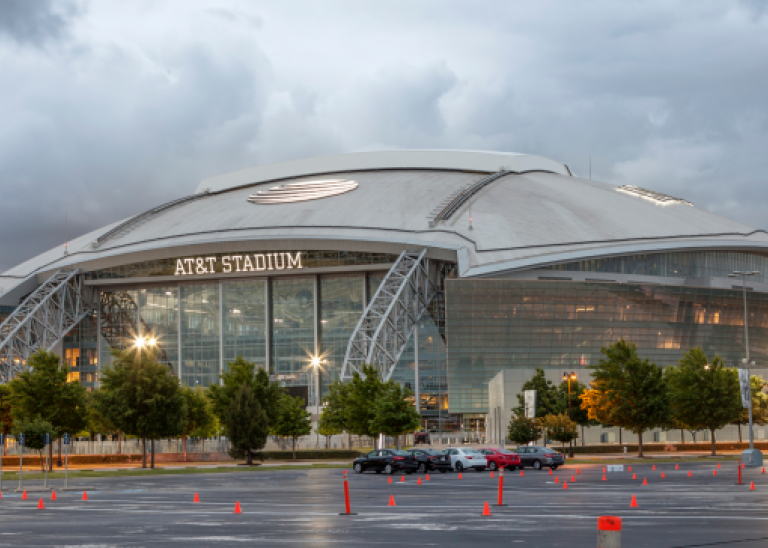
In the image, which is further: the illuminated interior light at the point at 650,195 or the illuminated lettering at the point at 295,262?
the illuminated interior light at the point at 650,195

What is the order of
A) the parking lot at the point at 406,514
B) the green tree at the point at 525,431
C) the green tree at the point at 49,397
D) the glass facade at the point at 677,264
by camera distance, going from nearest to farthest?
the parking lot at the point at 406,514, the green tree at the point at 49,397, the green tree at the point at 525,431, the glass facade at the point at 677,264

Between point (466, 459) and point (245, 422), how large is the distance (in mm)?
21308

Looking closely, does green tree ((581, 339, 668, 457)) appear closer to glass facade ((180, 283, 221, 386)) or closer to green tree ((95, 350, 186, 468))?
green tree ((95, 350, 186, 468))

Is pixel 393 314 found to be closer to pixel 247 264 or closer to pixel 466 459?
pixel 247 264

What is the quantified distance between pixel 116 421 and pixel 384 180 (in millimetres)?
52888

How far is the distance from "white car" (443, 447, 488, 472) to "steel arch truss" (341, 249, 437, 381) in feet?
91.9

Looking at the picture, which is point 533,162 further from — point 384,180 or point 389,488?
point 389,488

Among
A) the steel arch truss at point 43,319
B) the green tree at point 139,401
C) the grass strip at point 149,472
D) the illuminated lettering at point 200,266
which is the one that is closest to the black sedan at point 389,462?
the grass strip at point 149,472

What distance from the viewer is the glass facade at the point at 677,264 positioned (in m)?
90.7

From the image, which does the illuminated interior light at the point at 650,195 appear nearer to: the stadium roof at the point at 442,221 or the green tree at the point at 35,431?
the stadium roof at the point at 442,221

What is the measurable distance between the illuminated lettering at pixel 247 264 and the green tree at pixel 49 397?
3370 centimetres

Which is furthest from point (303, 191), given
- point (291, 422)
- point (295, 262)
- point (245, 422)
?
point (245, 422)

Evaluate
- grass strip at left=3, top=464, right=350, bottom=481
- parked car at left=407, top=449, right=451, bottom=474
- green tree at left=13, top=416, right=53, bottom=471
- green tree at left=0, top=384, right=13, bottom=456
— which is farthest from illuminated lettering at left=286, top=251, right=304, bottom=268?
parked car at left=407, top=449, right=451, bottom=474

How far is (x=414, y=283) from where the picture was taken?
9069cm
